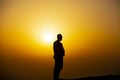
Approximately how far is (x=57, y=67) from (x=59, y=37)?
1266 millimetres

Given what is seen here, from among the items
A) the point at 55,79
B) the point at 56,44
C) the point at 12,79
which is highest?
the point at 56,44

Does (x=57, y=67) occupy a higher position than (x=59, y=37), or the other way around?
(x=59, y=37)

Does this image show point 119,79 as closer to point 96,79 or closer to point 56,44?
point 96,79

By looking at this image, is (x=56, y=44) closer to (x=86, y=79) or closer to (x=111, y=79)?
(x=86, y=79)

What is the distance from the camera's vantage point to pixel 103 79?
10453mm

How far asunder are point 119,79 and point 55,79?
3033mm

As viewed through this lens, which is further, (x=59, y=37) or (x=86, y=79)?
(x=86, y=79)

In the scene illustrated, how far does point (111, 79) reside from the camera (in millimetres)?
10500

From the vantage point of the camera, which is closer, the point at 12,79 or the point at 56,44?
the point at 56,44

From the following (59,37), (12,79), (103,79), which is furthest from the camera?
(12,79)

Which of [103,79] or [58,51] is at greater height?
[58,51]

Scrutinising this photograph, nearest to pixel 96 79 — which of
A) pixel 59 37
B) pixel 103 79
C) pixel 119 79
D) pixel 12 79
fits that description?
pixel 103 79

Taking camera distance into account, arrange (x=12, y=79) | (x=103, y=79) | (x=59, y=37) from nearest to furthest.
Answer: (x=59, y=37)
(x=103, y=79)
(x=12, y=79)

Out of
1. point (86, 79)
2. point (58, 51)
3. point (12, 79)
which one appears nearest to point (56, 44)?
point (58, 51)
